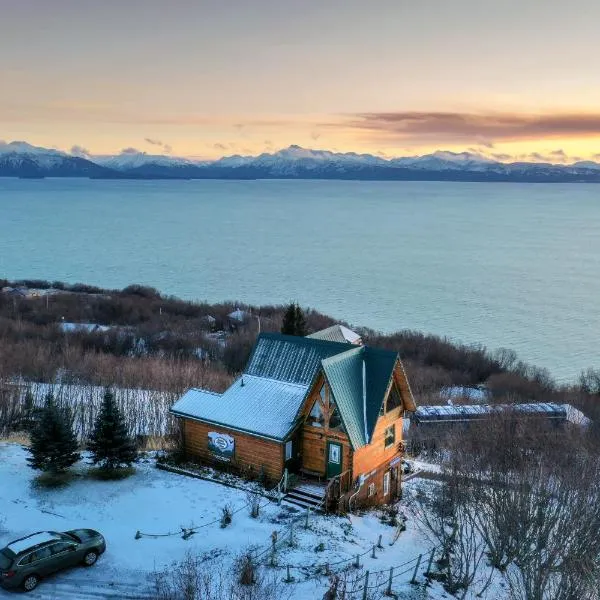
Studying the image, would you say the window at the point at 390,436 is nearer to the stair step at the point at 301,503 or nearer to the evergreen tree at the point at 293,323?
the stair step at the point at 301,503

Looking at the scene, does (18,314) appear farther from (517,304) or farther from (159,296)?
(517,304)

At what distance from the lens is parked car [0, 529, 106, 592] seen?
19891 millimetres

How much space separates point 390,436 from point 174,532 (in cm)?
1138

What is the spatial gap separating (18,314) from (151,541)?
206 ft

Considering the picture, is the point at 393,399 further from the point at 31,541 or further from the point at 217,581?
the point at 31,541

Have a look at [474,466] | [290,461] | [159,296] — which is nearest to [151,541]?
[290,461]

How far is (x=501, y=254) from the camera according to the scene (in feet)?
506

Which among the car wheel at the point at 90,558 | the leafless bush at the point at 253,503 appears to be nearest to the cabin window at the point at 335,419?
the leafless bush at the point at 253,503

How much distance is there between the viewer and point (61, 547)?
68.9 ft

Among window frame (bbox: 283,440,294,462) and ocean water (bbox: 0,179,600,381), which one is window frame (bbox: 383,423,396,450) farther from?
ocean water (bbox: 0,179,600,381)

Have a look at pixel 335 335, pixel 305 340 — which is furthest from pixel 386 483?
pixel 335 335

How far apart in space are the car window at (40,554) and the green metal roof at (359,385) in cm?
1233

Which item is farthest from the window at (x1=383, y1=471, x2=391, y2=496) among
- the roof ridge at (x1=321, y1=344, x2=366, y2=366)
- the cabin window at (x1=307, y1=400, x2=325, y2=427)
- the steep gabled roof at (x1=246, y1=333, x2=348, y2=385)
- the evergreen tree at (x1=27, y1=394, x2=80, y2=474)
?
the evergreen tree at (x1=27, y1=394, x2=80, y2=474)

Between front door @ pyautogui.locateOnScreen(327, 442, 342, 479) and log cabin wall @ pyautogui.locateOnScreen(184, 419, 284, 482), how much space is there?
208cm
